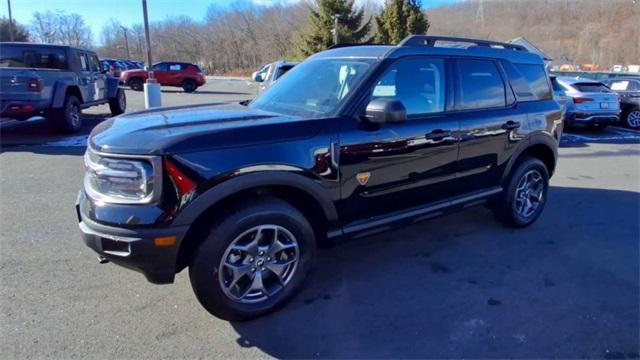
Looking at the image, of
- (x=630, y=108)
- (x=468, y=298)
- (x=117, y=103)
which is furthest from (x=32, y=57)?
(x=630, y=108)

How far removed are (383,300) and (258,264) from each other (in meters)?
1.02

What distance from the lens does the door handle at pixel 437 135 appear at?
359cm

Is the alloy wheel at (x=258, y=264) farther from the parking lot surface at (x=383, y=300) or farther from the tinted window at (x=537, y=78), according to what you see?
the tinted window at (x=537, y=78)

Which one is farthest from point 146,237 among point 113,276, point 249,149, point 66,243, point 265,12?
point 265,12

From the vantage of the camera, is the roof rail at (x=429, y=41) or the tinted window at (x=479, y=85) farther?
the tinted window at (x=479, y=85)

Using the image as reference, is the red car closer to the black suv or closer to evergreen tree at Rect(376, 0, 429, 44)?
evergreen tree at Rect(376, 0, 429, 44)

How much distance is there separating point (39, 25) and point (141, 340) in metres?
90.7

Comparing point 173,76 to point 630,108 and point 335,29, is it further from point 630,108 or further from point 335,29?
point 630,108

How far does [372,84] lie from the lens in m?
3.28

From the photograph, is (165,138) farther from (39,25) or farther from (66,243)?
(39,25)

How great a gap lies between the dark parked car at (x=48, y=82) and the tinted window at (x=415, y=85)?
346 inches

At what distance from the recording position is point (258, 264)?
9.72ft

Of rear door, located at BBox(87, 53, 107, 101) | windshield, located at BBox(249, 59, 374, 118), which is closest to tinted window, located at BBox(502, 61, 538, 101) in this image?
windshield, located at BBox(249, 59, 374, 118)

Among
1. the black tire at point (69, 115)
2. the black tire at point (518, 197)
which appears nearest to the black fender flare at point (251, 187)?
the black tire at point (518, 197)
